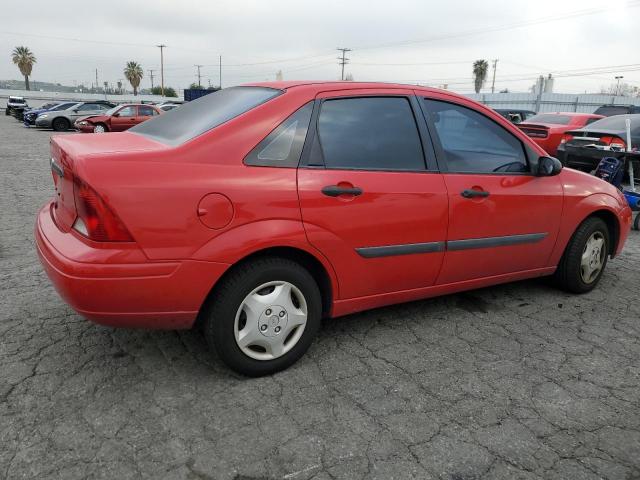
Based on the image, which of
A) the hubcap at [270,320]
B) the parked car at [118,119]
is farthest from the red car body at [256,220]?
the parked car at [118,119]

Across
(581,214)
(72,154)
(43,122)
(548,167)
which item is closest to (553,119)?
(581,214)

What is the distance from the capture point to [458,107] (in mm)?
3424

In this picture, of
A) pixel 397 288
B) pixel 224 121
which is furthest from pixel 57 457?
pixel 397 288

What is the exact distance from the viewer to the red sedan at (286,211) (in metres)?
2.33

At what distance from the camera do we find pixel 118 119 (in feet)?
63.3

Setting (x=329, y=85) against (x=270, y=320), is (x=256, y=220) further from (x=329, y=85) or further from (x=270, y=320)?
(x=329, y=85)

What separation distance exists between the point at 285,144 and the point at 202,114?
23.9 inches

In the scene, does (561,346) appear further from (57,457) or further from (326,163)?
(57,457)

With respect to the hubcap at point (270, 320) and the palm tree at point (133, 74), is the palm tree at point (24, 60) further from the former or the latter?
the hubcap at point (270, 320)

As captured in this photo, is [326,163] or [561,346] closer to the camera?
[326,163]

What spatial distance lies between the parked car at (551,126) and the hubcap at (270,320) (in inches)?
392

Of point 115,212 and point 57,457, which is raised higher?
point 115,212

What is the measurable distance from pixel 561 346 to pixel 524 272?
2.35 ft

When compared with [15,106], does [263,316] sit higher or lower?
lower
